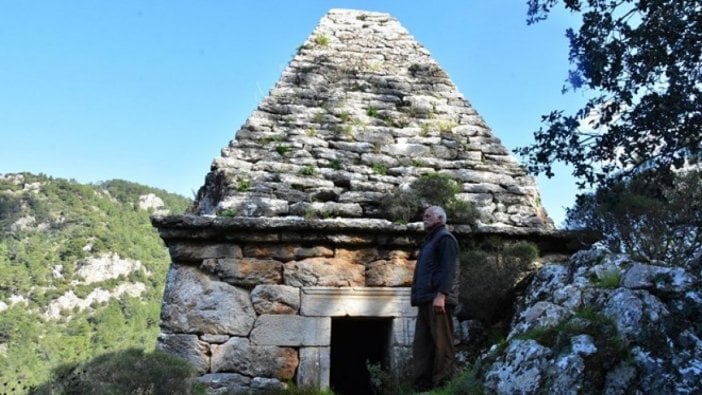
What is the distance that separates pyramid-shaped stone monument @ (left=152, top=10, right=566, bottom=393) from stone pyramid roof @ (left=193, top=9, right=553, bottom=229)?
18mm

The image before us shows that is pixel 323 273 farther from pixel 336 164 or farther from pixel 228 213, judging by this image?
pixel 336 164

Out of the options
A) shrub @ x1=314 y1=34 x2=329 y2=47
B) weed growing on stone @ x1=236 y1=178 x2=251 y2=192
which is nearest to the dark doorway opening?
weed growing on stone @ x1=236 y1=178 x2=251 y2=192

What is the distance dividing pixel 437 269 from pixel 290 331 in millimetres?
1415

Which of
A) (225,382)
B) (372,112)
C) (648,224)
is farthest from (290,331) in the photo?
(648,224)

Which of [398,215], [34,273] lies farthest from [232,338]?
[34,273]

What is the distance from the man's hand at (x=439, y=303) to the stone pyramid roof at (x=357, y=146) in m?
1.47

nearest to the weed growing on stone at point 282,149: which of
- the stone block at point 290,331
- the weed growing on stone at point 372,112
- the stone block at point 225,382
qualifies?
the weed growing on stone at point 372,112

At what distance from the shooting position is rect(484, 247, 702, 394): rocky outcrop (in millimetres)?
2838

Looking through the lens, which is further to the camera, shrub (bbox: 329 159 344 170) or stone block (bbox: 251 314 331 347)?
shrub (bbox: 329 159 344 170)

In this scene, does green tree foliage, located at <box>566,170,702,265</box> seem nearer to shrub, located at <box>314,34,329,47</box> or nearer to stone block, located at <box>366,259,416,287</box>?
stone block, located at <box>366,259,416,287</box>

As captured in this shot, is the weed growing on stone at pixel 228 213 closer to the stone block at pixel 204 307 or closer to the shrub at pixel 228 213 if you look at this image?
the shrub at pixel 228 213

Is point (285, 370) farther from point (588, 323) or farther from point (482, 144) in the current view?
point (482, 144)

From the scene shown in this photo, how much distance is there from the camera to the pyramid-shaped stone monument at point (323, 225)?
5.14 meters

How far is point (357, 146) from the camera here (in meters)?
6.64
